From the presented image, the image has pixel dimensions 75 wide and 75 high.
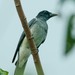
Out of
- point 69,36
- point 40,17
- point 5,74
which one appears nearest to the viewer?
point 69,36

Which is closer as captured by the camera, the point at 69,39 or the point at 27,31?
the point at 69,39

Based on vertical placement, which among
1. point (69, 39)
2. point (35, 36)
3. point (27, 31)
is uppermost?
point (35, 36)

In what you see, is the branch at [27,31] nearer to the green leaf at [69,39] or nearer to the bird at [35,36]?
the green leaf at [69,39]

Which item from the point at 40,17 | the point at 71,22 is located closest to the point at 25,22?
the point at 71,22

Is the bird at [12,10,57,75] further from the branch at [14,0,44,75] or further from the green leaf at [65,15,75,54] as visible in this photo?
the green leaf at [65,15,75,54]

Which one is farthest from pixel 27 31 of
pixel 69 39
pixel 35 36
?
pixel 35 36

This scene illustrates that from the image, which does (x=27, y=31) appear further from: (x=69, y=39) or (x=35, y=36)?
(x=35, y=36)

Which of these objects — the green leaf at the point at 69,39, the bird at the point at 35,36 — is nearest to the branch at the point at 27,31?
the green leaf at the point at 69,39

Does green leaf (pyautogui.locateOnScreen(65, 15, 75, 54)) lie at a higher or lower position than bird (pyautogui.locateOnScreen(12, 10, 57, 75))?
lower

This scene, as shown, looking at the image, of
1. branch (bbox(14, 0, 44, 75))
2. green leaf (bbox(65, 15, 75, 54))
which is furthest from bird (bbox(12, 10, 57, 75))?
green leaf (bbox(65, 15, 75, 54))

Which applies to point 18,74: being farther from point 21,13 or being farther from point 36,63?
point 21,13

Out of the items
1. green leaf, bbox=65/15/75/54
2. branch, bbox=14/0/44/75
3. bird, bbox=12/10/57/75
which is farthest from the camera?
bird, bbox=12/10/57/75

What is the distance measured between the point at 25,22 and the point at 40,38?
244 centimetres

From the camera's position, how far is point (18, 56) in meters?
3.71
